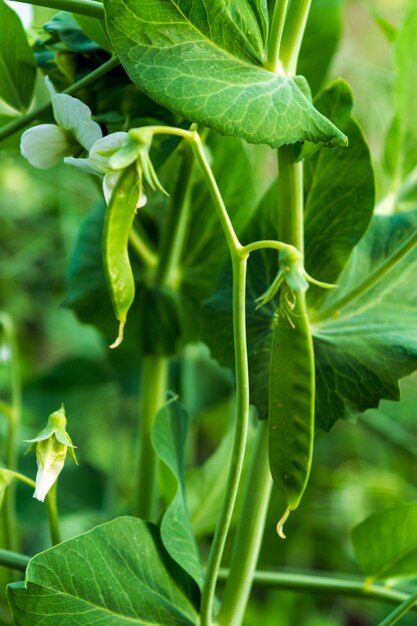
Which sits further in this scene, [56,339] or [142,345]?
[56,339]

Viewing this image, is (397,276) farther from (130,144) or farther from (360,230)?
(130,144)

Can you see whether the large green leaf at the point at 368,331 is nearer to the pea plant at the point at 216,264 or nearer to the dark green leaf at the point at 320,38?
the pea plant at the point at 216,264

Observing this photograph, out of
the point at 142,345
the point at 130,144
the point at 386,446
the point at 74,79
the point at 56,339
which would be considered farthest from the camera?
the point at 56,339

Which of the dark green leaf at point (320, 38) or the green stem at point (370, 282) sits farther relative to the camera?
the dark green leaf at point (320, 38)

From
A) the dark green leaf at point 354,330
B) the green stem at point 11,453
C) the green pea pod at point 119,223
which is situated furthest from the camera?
the green stem at point 11,453

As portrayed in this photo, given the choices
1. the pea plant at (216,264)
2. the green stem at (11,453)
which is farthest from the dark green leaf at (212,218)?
the green stem at (11,453)

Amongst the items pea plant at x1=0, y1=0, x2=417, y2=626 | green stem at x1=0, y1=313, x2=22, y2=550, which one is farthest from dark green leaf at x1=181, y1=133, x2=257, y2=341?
green stem at x1=0, y1=313, x2=22, y2=550

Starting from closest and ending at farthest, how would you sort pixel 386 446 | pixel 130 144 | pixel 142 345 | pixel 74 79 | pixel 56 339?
pixel 130 144 < pixel 74 79 < pixel 142 345 < pixel 386 446 < pixel 56 339

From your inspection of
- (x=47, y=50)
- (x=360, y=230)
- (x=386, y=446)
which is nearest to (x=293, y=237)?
(x=360, y=230)
